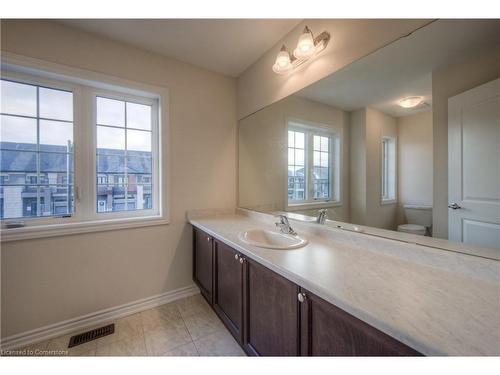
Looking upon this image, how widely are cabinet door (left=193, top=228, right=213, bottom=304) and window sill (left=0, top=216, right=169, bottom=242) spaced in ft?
1.19

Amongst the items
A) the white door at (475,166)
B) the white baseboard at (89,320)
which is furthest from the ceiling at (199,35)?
the white baseboard at (89,320)

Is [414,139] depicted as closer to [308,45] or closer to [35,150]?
[308,45]

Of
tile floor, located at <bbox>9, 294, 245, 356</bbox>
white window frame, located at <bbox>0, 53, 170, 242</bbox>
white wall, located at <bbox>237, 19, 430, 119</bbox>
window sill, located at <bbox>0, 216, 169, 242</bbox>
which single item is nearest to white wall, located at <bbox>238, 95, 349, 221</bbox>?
white wall, located at <bbox>237, 19, 430, 119</bbox>

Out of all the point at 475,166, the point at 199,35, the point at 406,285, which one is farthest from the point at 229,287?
the point at 199,35

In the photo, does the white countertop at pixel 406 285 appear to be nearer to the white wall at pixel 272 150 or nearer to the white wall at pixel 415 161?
the white wall at pixel 415 161

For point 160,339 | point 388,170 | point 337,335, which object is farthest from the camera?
point 160,339

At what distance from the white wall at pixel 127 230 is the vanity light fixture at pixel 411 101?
5.21 feet

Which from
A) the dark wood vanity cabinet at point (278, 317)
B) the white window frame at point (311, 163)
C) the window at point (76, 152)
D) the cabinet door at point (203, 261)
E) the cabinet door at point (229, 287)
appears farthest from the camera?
the cabinet door at point (203, 261)

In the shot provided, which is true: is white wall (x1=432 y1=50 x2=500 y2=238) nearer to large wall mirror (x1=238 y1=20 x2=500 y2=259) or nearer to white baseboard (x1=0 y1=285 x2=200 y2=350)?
large wall mirror (x1=238 y1=20 x2=500 y2=259)

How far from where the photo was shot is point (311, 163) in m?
1.59

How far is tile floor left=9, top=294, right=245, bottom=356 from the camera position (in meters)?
1.38

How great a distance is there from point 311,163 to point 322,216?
0.42 metres

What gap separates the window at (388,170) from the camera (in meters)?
1.09
